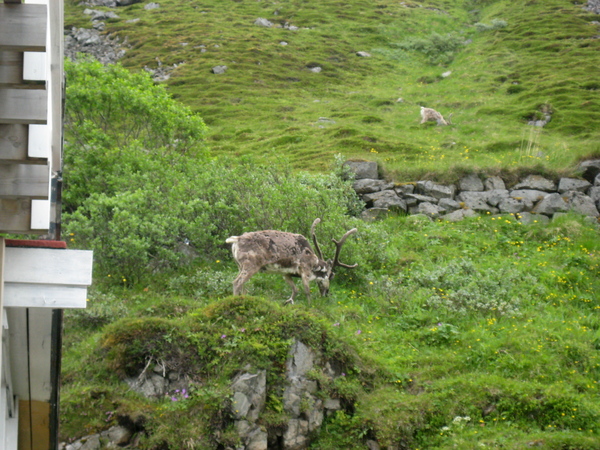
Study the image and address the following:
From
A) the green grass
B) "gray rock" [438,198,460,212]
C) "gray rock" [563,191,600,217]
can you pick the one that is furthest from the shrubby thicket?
"gray rock" [563,191,600,217]

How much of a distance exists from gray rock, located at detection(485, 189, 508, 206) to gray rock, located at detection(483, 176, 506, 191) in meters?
0.38

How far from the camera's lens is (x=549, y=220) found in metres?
22.5

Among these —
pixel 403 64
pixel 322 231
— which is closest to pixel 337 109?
pixel 403 64

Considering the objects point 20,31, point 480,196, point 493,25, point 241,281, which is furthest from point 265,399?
point 493,25

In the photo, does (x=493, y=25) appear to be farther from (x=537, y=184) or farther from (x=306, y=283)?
(x=306, y=283)

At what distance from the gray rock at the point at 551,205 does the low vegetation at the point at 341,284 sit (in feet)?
3.23

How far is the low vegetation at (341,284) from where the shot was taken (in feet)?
38.8

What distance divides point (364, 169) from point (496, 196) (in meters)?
4.87

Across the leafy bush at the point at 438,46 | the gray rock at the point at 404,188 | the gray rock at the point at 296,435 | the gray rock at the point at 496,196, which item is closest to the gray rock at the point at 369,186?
the gray rock at the point at 404,188

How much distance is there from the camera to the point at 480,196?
23.7 meters

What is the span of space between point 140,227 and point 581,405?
10.9 m

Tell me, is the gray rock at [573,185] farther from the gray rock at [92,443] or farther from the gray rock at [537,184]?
the gray rock at [92,443]

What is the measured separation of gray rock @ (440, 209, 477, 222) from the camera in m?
22.5

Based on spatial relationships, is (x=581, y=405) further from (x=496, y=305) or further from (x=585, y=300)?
(x=585, y=300)
